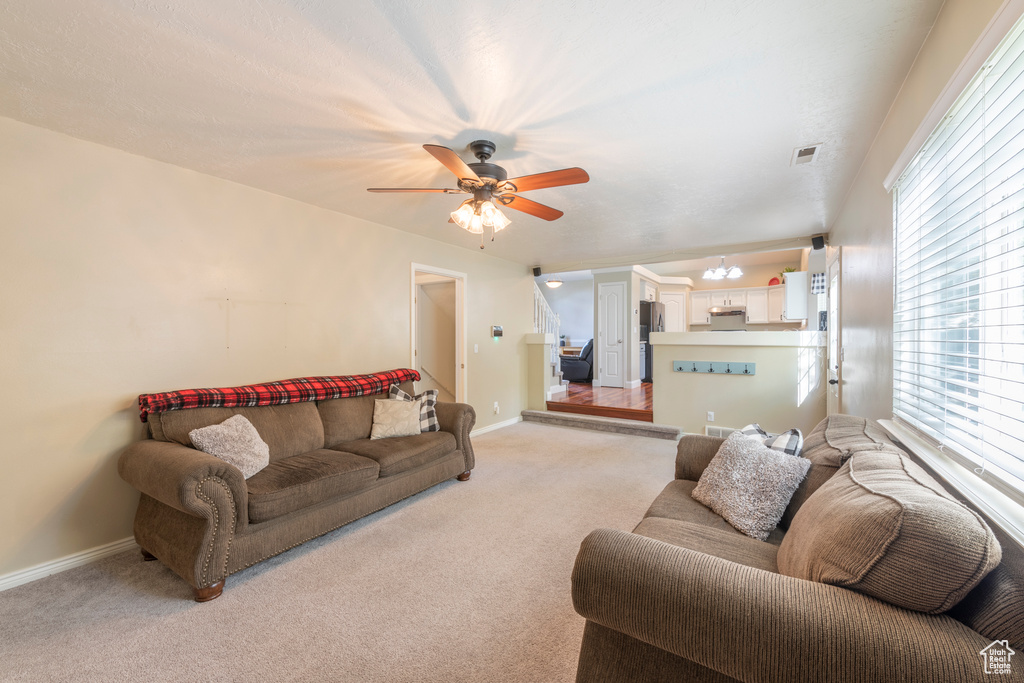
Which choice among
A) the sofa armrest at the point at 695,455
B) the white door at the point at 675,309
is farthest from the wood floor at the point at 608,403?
the sofa armrest at the point at 695,455

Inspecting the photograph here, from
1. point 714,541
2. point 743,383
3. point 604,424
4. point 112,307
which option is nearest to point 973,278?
point 714,541

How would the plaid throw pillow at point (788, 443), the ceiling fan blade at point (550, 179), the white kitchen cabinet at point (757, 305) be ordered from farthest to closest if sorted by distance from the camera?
the white kitchen cabinet at point (757, 305), the ceiling fan blade at point (550, 179), the plaid throw pillow at point (788, 443)

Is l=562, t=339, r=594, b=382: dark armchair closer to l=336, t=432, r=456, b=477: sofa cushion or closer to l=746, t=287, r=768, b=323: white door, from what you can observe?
l=746, t=287, r=768, b=323: white door

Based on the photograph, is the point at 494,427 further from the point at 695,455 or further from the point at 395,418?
the point at 695,455

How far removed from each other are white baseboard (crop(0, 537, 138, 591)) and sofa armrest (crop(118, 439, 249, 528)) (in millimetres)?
535

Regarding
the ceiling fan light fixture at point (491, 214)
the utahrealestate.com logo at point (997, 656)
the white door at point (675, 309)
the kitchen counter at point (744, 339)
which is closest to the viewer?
the utahrealestate.com logo at point (997, 656)

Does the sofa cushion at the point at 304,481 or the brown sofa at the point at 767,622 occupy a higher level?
the brown sofa at the point at 767,622

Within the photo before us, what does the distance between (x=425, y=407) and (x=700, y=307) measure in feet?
22.4

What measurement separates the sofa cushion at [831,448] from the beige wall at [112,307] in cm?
345

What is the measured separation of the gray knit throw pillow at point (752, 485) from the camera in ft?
5.73

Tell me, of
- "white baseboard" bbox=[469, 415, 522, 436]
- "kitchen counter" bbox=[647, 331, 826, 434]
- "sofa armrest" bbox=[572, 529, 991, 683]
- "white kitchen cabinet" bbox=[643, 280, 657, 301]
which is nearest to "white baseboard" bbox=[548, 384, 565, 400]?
"white baseboard" bbox=[469, 415, 522, 436]

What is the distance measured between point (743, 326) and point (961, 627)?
8.29 metres

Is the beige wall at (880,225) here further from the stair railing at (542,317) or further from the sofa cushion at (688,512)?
the stair railing at (542,317)

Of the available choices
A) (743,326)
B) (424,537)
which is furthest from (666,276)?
(424,537)
